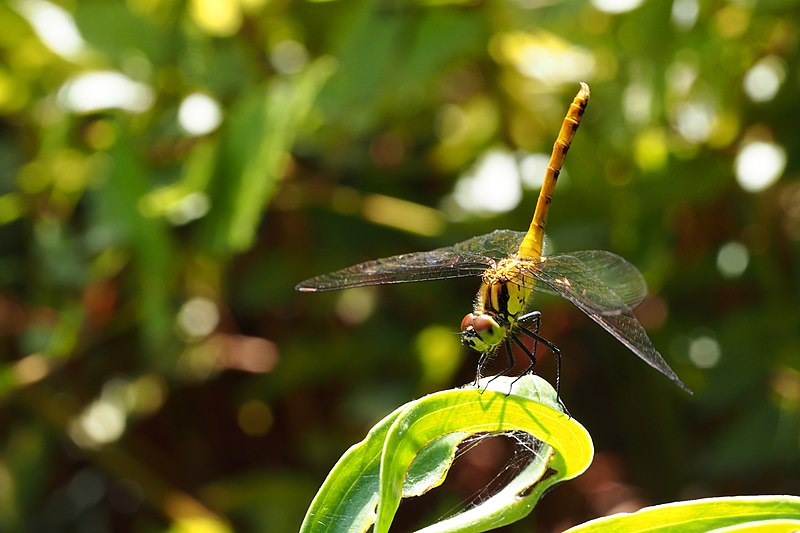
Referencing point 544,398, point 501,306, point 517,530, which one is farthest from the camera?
point 517,530

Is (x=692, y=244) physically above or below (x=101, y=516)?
above

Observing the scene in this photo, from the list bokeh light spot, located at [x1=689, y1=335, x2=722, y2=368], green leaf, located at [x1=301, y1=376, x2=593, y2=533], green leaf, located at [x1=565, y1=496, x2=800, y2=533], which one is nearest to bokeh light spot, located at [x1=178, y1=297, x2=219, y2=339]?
bokeh light spot, located at [x1=689, y1=335, x2=722, y2=368]

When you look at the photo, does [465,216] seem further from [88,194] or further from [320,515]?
[320,515]

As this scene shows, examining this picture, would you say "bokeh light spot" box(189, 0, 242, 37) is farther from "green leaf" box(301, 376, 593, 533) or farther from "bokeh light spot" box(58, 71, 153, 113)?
"green leaf" box(301, 376, 593, 533)

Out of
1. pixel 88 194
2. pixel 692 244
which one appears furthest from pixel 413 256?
pixel 88 194

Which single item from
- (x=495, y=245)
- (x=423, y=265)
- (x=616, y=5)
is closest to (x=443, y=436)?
(x=423, y=265)

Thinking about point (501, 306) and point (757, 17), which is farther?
point (757, 17)

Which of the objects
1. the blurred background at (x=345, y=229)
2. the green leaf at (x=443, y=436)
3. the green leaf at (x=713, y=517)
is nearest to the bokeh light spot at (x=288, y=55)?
the blurred background at (x=345, y=229)
